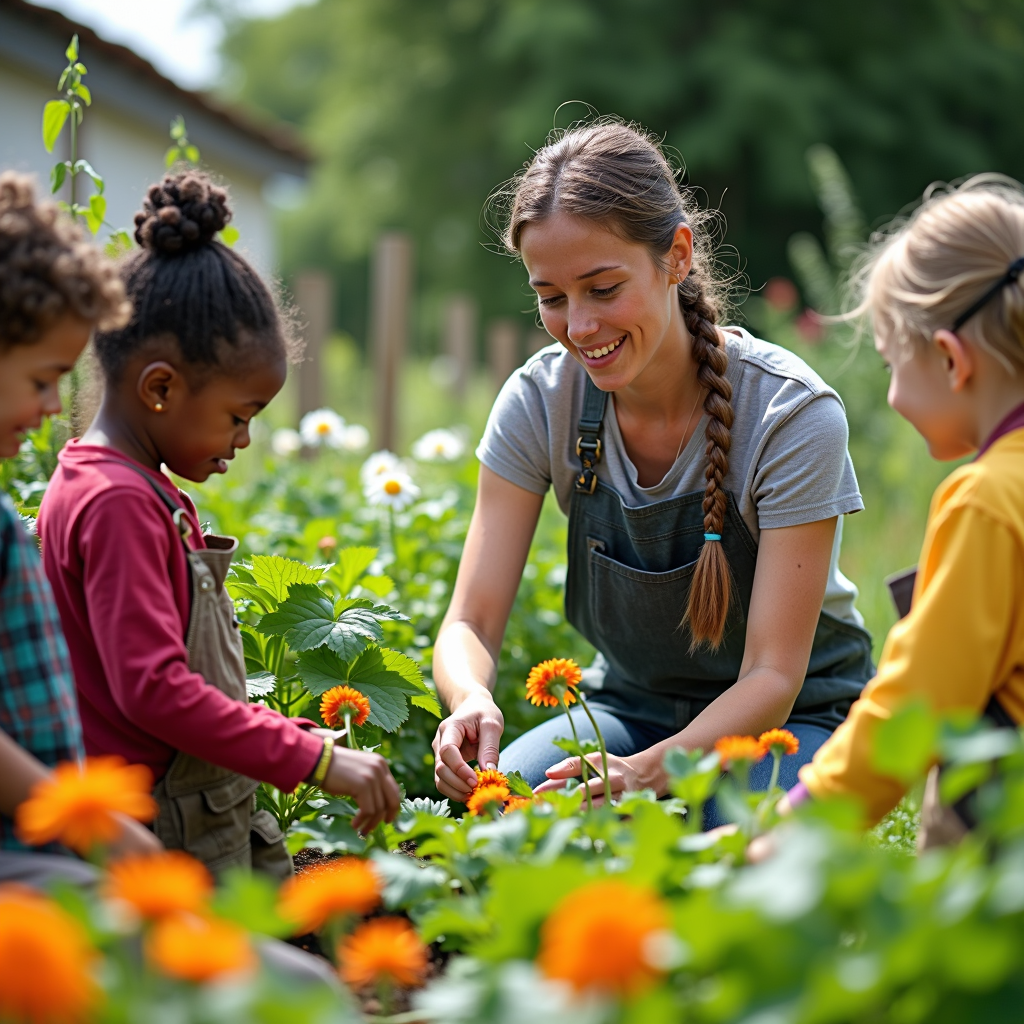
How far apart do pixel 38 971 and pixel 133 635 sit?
70 cm

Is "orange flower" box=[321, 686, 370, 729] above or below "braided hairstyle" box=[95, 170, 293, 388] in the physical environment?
below

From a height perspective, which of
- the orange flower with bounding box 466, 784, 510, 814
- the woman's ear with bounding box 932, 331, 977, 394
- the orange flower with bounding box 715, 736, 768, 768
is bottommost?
the orange flower with bounding box 466, 784, 510, 814

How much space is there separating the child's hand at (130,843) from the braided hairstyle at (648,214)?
1236 mm

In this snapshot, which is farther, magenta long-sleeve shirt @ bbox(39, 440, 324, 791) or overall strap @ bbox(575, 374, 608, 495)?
overall strap @ bbox(575, 374, 608, 495)

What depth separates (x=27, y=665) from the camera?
4.51 ft

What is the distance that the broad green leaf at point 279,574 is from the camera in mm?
2146

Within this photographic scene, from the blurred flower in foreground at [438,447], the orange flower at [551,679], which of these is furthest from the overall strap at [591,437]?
the blurred flower in foreground at [438,447]

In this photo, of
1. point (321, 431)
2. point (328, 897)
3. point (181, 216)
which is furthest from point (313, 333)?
point (328, 897)

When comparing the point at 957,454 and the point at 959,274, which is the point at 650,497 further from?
the point at 959,274

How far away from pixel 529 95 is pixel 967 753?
18.7 meters

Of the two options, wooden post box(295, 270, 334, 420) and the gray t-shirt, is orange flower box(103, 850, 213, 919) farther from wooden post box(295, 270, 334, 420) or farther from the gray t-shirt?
wooden post box(295, 270, 334, 420)

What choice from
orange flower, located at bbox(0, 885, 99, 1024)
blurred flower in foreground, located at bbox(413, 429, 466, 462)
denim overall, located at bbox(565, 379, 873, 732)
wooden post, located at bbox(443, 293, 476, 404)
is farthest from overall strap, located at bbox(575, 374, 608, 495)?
wooden post, located at bbox(443, 293, 476, 404)

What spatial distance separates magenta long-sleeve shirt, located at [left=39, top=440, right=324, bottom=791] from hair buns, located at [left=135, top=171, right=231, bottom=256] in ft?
1.08

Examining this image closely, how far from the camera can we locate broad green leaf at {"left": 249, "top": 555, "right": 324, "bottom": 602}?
2146 mm
